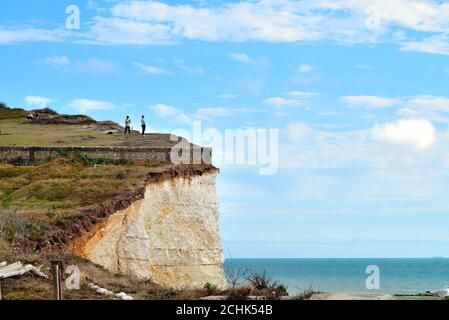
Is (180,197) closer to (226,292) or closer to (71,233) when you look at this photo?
(71,233)

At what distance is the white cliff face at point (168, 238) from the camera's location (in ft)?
113

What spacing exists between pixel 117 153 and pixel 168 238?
8210 mm

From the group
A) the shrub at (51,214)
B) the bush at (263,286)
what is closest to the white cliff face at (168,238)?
the shrub at (51,214)

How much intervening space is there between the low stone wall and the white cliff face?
2066 millimetres

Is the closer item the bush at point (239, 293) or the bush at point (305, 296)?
the bush at point (305, 296)

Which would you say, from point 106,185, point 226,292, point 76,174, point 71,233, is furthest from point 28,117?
point 226,292

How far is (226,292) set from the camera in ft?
63.0

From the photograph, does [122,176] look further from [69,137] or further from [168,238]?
[69,137]

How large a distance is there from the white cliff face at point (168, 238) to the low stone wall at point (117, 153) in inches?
81.3

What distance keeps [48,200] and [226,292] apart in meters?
18.7

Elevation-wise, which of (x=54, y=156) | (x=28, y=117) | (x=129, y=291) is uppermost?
(x=28, y=117)

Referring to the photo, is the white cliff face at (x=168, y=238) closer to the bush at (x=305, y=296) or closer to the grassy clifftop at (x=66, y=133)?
the grassy clifftop at (x=66, y=133)

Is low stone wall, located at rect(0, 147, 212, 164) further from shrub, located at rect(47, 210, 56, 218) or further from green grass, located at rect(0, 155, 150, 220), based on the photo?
shrub, located at rect(47, 210, 56, 218)
